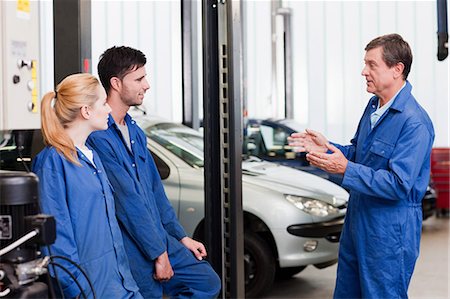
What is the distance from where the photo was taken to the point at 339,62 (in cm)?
1023

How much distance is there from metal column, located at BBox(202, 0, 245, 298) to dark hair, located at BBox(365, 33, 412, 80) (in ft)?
3.04

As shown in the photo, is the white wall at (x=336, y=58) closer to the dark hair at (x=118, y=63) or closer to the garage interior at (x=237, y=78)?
the garage interior at (x=237, y=78)

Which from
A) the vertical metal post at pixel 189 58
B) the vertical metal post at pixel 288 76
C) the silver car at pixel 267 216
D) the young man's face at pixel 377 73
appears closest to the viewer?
the young man's face at pixel 377 73

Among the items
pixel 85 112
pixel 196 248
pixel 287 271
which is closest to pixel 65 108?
pixel 85 112

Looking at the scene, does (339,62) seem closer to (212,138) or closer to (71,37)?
(212,138)

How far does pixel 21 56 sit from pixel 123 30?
556 centimetres

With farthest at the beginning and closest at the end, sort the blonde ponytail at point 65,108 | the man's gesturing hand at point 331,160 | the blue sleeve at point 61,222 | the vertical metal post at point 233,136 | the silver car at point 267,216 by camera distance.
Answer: the silver car at point 267,216 < the vertical metal post at point 233,136 < the man's gesturing hand at point 331,160 < the blonde ponytail at point 65,108 < the blue sleeve at point 61,222

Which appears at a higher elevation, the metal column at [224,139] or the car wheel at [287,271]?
the metal column at [224,139]

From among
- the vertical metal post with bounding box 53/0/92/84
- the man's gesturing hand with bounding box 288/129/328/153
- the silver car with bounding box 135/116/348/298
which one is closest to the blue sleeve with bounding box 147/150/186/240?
the vertical metal post with bounding box 53/0/92/84

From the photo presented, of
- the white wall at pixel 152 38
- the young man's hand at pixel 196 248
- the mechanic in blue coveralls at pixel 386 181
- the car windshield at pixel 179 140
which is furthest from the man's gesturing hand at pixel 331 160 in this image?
the white wall at pixel 152 38

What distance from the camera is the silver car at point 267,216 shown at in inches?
212

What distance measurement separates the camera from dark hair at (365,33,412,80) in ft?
11.6

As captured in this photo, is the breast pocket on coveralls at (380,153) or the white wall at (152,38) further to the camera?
the white wall at (152,38)

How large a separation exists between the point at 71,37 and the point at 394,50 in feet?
4.97
